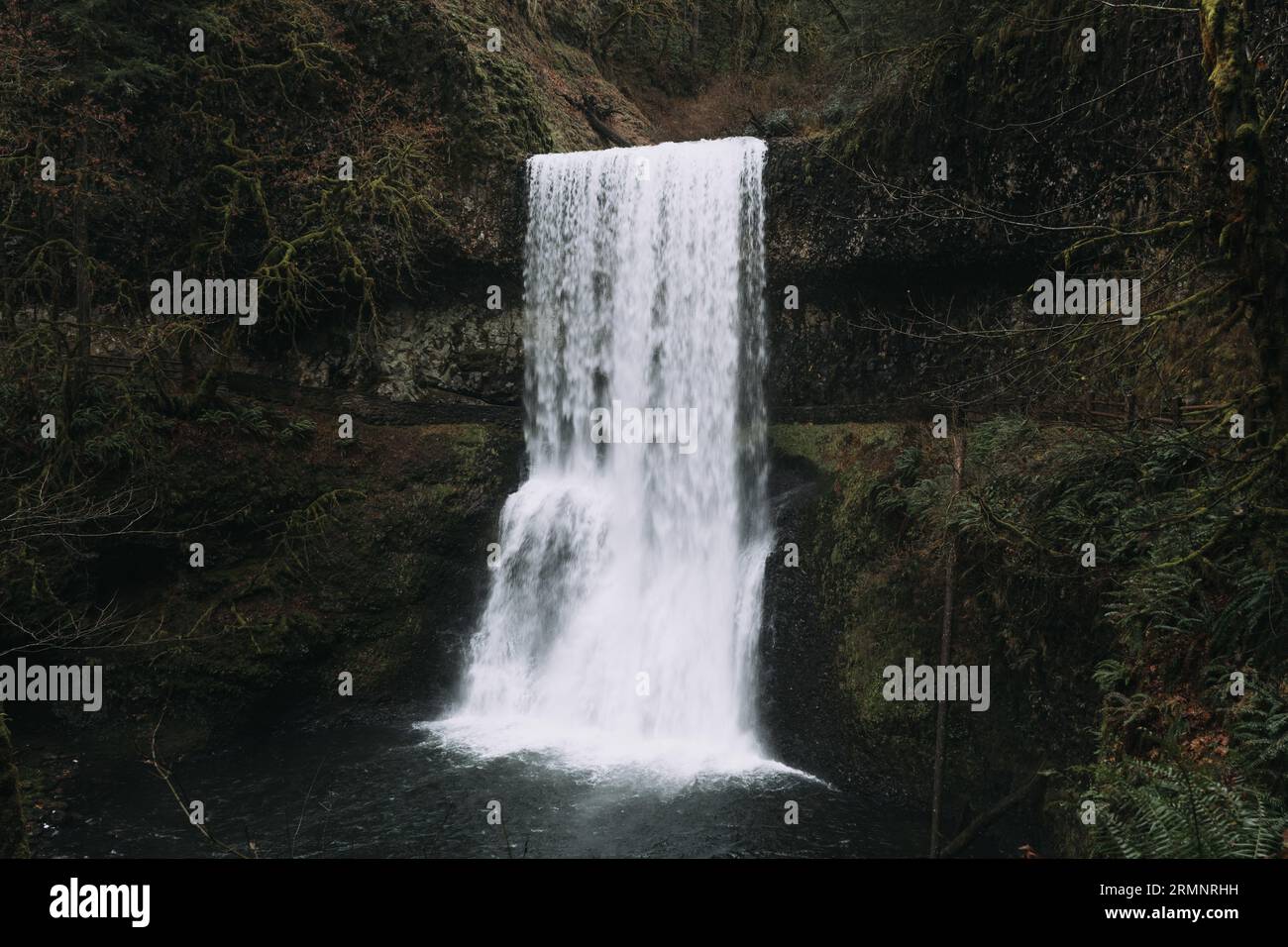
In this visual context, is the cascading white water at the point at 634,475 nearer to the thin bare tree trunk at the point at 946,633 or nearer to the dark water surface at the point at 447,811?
the dark water surface at the point at 447,811

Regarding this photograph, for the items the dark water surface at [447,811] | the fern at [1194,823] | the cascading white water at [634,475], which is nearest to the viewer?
the fern at [1194,823]

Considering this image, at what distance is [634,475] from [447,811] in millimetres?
6853

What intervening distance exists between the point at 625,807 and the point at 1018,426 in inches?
250

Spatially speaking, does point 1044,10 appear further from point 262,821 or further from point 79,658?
point 79,658

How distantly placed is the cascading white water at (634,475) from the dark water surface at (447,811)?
1.42 metres

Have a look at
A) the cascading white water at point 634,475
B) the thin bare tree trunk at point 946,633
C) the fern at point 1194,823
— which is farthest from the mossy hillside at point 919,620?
the fern at point 1194,823

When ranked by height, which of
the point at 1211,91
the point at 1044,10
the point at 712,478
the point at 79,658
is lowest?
the point at 79,658

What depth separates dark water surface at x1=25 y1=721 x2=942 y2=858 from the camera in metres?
9.62

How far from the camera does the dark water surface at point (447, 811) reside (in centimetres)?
962

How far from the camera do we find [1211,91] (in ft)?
20.1

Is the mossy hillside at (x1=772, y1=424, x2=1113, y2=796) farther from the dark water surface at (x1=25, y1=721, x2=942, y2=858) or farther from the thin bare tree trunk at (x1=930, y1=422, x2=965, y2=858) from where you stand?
the dark water surface at (x1=25, y1=721, x2=942, y2=858)

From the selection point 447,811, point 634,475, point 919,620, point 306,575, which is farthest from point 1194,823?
point 306,575

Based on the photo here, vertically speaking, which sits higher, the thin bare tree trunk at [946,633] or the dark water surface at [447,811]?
the thin bare tree trunk at [946,633]

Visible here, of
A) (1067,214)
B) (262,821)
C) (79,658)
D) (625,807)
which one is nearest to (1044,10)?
(1067,214)
